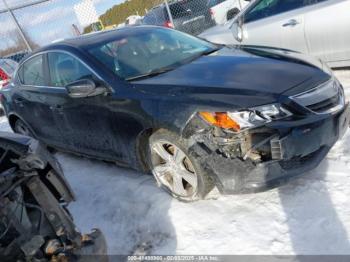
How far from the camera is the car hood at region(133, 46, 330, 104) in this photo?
10.2 ft

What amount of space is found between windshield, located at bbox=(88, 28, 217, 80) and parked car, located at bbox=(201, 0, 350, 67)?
1.79 m

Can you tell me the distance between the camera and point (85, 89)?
374cm

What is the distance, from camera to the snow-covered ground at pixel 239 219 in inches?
111

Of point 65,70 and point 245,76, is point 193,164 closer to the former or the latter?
point 245,76

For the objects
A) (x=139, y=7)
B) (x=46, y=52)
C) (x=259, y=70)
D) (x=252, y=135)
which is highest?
(x=46, y=52)

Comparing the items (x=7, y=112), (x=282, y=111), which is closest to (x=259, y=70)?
(x=282, y=111)

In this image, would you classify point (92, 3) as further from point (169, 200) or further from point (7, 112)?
point (169, 200)

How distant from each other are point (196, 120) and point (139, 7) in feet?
90.5

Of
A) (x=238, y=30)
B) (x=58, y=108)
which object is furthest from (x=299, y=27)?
(x=58, y=108)

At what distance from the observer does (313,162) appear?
3.08 meters

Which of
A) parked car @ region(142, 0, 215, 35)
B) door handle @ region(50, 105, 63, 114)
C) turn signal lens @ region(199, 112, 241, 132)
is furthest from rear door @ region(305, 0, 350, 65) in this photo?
parked car @ region(142, 0, 215, 35)

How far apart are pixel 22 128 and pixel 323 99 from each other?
4.49 metres

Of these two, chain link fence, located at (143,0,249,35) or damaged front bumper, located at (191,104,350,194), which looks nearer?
damaged front bumper, located at (191,104,350,194)

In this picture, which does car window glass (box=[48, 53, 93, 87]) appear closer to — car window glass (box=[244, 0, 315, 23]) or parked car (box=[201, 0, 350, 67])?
parked car (box=[201, 0, 350, 67])
